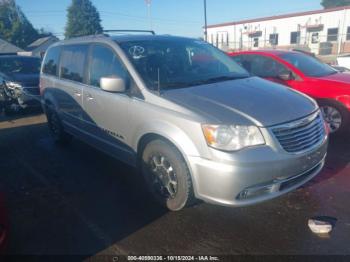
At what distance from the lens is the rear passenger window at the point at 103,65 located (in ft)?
12.3

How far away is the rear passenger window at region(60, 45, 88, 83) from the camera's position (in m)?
4.52

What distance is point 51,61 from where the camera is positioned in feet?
18.7

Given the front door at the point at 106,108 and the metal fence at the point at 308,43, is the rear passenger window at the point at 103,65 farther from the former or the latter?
the metal fence at the point at 308,43

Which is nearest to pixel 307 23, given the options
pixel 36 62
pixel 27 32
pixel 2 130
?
pixel 36 62

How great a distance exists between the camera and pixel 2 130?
7.35 meters

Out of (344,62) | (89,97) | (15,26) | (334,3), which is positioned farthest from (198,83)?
(334,3)

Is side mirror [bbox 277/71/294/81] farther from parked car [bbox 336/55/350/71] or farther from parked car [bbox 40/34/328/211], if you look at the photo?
parked car [bbox 336/55/350/71]

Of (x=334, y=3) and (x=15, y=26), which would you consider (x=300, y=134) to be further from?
(x=334, y=3)

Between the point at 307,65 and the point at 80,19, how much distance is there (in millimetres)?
87647

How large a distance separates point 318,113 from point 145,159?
6.62ft

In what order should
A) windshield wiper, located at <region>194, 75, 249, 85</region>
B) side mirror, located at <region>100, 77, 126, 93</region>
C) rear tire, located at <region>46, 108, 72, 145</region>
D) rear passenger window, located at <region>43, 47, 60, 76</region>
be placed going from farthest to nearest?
rear tire, located at <region>46, 108, 72, 145</region> < rear passenger window, located at <region>43, 47, 60, 76</region> < windshield wiper, located at <region>194, 75, 249, 85</region> < side mirror, located at <region>100, 77, 126, 93</region>

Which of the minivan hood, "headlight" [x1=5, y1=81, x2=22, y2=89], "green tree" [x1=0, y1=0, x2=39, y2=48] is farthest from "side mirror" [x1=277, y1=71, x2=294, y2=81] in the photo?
"green tree" [x1=0, y1=0, x2=39, y2=48]

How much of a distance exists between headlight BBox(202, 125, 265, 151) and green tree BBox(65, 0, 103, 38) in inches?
3388

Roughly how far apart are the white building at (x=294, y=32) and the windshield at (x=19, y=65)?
1150 inches
